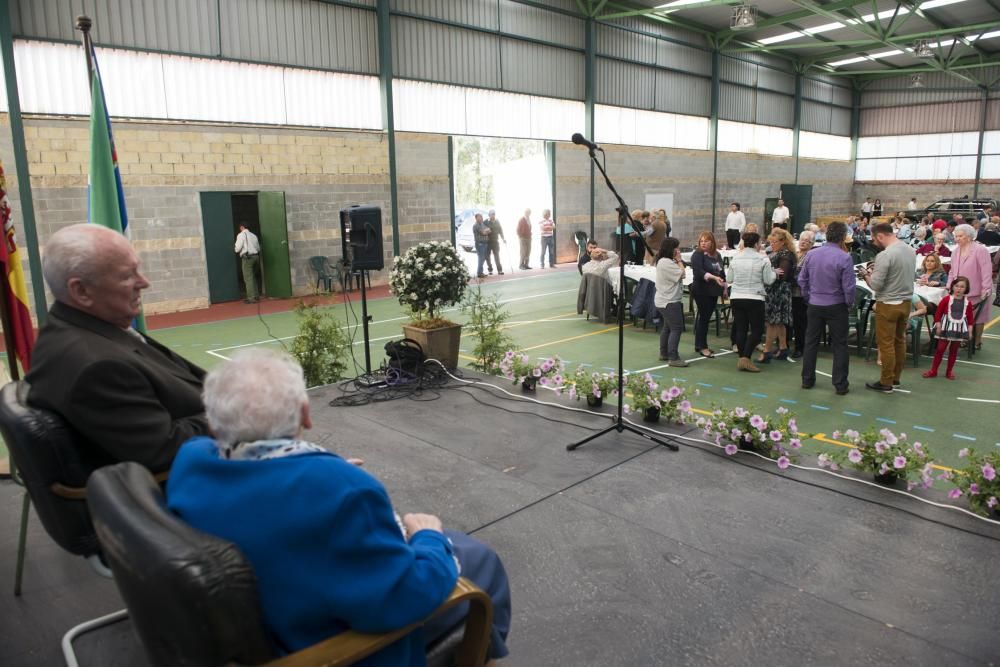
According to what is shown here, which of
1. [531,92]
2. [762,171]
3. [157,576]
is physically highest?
[531,92]

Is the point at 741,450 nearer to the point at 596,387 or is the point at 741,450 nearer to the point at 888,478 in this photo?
the point at 888,478

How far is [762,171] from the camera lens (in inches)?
914

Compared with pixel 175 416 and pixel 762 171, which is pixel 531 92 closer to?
pixel 762 171

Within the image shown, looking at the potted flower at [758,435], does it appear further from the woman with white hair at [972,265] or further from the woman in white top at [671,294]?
the woman with white hair at [972,265]

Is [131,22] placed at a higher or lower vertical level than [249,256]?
higher

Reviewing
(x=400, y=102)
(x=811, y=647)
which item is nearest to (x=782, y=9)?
(x=400, y=102)

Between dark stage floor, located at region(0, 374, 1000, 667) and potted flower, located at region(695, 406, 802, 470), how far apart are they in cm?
12

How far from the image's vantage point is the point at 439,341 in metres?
5.84

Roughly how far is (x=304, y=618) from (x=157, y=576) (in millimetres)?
307

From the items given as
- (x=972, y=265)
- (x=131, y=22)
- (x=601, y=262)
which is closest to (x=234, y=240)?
(x=131, y=22)

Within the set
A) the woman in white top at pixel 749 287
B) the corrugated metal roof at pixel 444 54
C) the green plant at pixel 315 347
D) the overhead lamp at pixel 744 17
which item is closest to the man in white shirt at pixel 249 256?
the corrugated metal roof at pixel 444 54

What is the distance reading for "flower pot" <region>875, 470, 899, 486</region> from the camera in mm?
3445

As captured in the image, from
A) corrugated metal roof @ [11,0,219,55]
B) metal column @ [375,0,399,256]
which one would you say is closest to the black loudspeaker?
corrugated metal roof @ [11,0,219,55]

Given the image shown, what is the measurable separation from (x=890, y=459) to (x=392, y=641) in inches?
115
